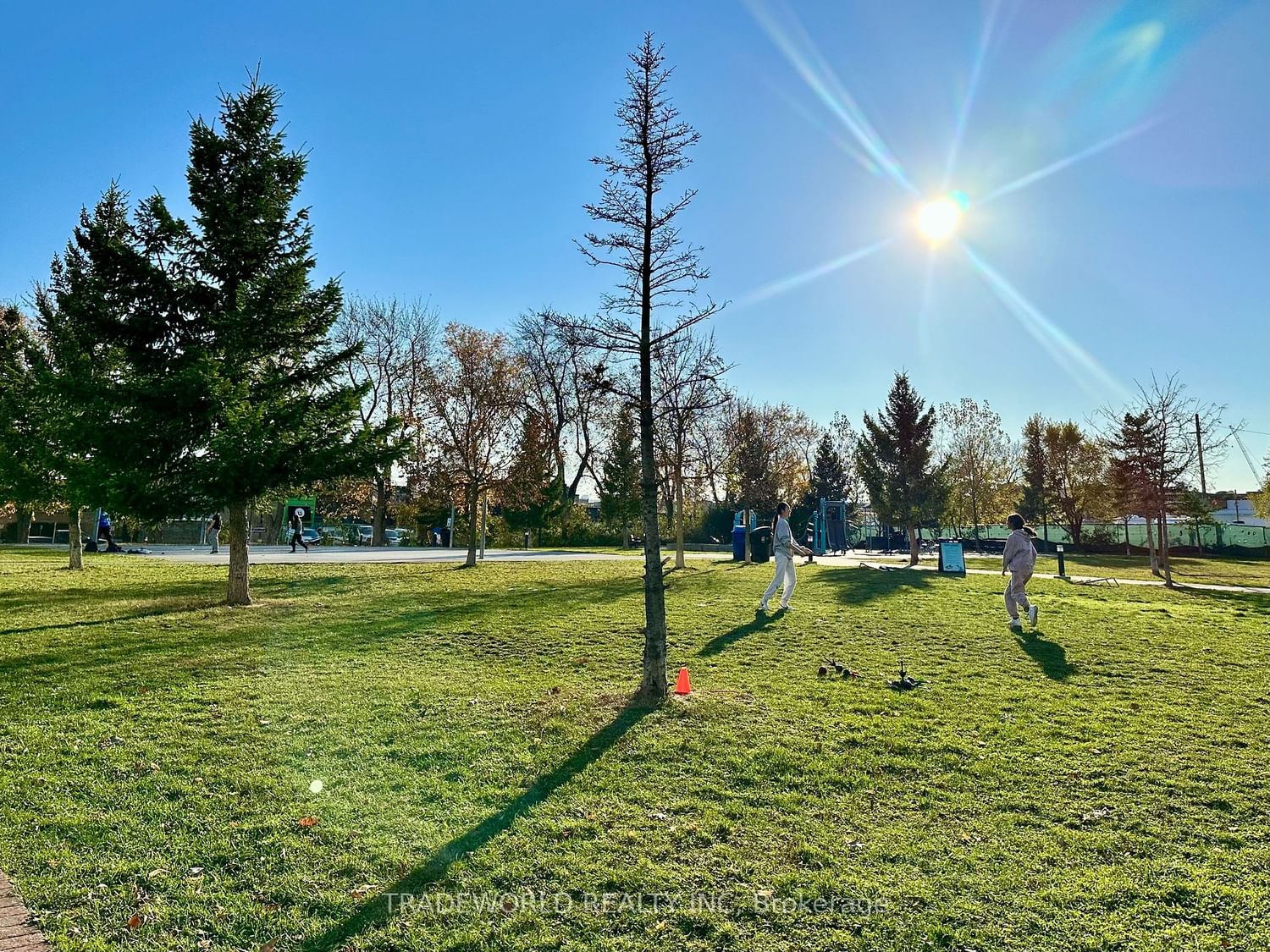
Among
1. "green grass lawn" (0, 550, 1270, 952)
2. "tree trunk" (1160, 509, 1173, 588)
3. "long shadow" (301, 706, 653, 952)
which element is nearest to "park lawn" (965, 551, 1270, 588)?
"tree trunk" (1160, 509, 1173, 588)

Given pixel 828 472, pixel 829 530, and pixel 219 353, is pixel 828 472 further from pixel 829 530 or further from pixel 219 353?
pixel 219 353

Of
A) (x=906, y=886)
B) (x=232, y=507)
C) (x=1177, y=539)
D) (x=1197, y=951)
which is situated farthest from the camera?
(x=1177, y=539)

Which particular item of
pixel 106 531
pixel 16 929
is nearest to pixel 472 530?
pixel 106 531

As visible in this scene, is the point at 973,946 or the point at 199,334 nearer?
the point at 973,946

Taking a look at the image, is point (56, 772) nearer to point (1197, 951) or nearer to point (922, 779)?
point (922, 779)

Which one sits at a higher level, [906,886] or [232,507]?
[232,507]

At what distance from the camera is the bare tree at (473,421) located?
22.8m

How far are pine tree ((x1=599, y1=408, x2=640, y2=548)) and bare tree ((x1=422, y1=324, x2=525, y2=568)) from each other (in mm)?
16273

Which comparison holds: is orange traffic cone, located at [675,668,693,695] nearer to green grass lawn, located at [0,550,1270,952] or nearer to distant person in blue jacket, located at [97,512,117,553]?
green grass lawn, located at [0,550,1270,952]

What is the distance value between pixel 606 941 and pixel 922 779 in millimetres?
2858

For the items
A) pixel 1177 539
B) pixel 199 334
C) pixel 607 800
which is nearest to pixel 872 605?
pixel 607 800

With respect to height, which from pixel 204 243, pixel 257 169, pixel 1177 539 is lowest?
pixel 1177 539

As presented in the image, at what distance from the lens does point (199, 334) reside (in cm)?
1246

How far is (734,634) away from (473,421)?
15247 mm
